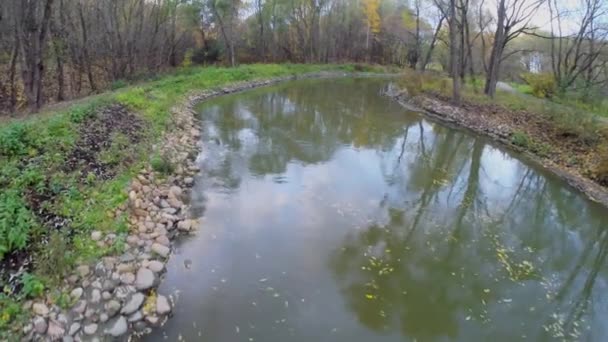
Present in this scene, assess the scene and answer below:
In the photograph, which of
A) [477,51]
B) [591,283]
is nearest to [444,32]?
[477,51]

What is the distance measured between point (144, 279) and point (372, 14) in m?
39.0

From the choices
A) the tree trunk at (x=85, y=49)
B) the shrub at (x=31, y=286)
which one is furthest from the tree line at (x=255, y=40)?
the shrub at (x=31, y=286)

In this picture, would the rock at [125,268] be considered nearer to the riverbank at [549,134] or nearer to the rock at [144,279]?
the rock at [144,279]

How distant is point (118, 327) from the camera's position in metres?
4.49

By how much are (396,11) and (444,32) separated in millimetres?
7389

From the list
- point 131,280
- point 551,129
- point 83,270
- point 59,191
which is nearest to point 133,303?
point 131,280

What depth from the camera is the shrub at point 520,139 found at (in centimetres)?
1277

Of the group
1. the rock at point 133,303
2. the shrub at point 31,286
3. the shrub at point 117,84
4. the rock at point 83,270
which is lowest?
the rock at point 133,303

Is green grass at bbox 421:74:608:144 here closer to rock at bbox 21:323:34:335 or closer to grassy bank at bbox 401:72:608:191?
grassy bank at bbox 401:72:608:191

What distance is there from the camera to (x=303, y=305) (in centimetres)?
521

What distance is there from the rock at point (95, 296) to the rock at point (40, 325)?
53 cm

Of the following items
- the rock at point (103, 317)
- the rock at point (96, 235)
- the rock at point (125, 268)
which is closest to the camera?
the rock at point (103, 317)

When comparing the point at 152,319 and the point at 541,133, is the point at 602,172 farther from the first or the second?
the point at 152,319

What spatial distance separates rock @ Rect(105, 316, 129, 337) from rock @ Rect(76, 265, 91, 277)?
0.82 meters
